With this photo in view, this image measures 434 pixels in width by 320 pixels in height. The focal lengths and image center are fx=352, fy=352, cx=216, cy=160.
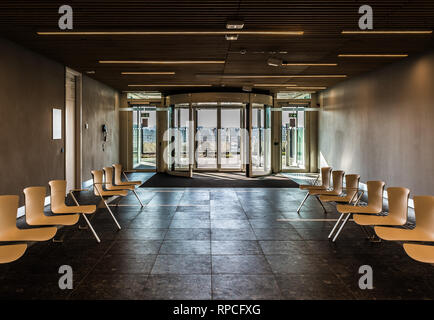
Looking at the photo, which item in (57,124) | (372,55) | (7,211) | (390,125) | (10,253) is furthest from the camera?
(390,125)

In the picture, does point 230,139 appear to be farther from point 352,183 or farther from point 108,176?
point 352,183

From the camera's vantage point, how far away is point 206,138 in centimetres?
1470

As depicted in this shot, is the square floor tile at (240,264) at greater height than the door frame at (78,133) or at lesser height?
lesser

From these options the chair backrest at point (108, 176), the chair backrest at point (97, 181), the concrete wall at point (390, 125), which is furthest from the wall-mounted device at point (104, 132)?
the concrete wall at point (390, 125)

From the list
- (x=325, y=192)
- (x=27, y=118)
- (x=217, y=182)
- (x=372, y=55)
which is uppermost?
(x=372, y=55)

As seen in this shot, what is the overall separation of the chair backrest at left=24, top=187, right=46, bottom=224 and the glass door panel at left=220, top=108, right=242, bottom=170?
10.5 m

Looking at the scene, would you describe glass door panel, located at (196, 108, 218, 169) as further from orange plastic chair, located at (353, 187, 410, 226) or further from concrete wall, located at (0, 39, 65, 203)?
orange plastic chair, located at (353, 187, 410, 226)

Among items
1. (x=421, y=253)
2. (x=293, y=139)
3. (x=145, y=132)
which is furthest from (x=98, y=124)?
(x=421, y=253)

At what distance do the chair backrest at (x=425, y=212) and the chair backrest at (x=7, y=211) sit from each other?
433 centimetres

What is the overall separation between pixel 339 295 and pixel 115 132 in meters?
11.8

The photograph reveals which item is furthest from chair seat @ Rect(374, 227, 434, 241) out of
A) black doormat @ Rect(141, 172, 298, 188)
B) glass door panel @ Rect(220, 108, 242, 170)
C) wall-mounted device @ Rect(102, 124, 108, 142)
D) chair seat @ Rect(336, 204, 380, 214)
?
glass door panel @ Rect(220, 108, 242, 170)

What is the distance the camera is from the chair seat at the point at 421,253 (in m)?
3.09

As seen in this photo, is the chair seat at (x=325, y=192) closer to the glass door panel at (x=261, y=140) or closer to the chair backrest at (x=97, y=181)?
the chair backrest at (x=97, y=181)

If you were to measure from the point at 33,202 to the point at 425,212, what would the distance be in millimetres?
4578
